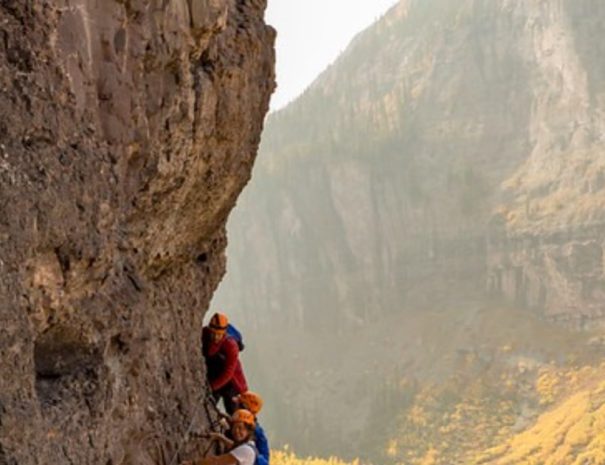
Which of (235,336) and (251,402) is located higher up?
(235,336)

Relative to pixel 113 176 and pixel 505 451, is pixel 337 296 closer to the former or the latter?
pixel 505 451

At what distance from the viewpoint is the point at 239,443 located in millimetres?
9734

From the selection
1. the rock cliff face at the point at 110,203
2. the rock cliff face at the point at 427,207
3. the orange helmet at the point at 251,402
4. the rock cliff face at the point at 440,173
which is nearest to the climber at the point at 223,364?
the orange helmet at the point at 251,402

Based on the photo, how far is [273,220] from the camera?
120m

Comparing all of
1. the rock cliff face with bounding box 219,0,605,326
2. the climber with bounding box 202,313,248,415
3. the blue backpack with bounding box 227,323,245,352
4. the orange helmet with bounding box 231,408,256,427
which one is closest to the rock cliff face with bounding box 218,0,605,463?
the rock cliff face with bounding box 219,0,605,326

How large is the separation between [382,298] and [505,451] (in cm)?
3787

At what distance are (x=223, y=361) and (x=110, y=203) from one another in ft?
17.8

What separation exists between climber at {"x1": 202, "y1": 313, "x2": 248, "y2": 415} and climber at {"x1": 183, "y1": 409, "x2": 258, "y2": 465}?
1307mm

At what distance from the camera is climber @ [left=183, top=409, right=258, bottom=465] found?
8945 mm

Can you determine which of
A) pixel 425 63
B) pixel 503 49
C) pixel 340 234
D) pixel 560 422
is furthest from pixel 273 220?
pixel 560 422

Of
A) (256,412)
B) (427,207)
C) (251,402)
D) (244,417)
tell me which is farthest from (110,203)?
(427,207)

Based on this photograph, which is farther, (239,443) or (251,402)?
(251,402)

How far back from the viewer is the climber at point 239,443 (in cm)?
895

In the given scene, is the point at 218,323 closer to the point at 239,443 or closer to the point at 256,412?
the point at 256,412
